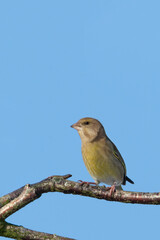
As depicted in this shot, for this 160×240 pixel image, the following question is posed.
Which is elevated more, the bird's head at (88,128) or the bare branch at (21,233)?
the bird's head at (88,128)

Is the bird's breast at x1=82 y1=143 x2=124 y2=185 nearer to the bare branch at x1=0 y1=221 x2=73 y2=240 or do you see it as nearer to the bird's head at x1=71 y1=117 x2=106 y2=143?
the bird's head at x1=71 y1=117 x2=106 y2=143

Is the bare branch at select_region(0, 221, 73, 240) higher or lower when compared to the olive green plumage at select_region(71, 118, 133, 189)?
→ lower

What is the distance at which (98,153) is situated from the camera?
26.4 feet

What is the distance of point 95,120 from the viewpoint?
8.27 metres

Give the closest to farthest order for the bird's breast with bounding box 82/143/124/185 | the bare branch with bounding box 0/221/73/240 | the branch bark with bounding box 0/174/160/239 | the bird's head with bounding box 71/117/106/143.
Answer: the bare branch with bounding box 0/221/73/240
the branch bark with bounding box 0/174/160/239
the bird's breast with bounding box 82/143/124/185
the bird's head with bounding box 71/117/106/143

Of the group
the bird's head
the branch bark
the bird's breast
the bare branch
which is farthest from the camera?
the bird's head

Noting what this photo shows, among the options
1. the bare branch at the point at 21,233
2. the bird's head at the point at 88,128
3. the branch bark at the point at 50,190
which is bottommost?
the bare branch at the point at 21,233

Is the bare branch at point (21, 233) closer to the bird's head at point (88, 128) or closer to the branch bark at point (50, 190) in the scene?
the branch bark at point (50, 190)

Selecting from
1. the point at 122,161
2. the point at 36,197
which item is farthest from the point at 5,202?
the point at 122,161

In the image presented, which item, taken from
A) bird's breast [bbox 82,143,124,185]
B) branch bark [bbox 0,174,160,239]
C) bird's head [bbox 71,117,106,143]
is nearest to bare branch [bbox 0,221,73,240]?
branch bark [bbox 0,174,160,239]

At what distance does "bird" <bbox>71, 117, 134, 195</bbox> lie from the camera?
8001 millimetres

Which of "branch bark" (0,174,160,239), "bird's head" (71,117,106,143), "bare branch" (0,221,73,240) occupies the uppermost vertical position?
"bird's head" (71,117,106,143)

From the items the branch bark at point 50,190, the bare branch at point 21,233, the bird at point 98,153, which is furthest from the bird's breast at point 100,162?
the bare branch at point 21,233

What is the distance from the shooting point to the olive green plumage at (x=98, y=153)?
8000 millimetres
